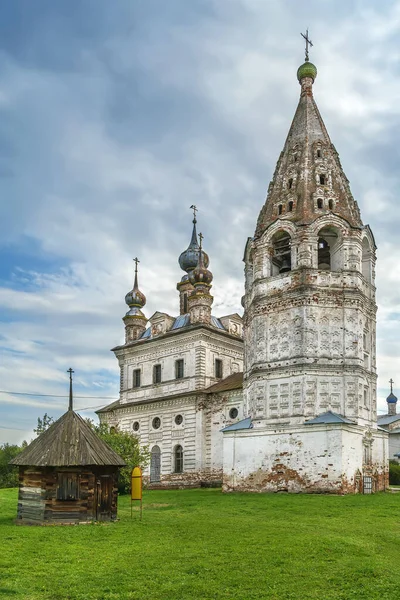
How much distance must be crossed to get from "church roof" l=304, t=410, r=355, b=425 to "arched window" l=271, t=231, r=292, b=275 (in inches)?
324

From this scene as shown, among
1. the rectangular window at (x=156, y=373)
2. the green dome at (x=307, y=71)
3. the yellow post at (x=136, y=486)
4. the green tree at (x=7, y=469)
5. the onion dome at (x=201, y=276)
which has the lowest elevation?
the green tree at (x=7, y=469)

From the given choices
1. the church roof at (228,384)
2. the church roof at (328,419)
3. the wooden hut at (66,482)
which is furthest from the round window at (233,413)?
the wooden hut at (66,482)

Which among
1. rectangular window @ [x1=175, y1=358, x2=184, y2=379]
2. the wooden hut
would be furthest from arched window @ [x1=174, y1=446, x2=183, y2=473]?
the wooden hut

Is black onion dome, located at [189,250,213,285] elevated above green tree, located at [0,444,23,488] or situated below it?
above

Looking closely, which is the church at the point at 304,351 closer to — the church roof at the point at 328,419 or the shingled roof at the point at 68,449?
the church roof at the point at 328,419

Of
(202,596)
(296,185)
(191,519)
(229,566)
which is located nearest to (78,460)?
(191,519)

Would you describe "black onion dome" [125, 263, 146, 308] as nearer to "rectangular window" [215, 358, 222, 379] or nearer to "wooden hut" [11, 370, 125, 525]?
"rectangular window" [215, 358, 222, 379]

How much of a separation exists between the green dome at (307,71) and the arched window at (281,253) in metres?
10.7

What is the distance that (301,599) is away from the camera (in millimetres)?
10438

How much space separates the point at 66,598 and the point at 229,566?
3416 millimetres

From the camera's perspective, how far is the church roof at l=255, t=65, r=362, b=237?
34.0m

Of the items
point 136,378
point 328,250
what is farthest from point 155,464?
point 328,250

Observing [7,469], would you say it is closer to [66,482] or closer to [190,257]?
[190,257]

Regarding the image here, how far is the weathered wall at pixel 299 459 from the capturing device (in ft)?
95.1
